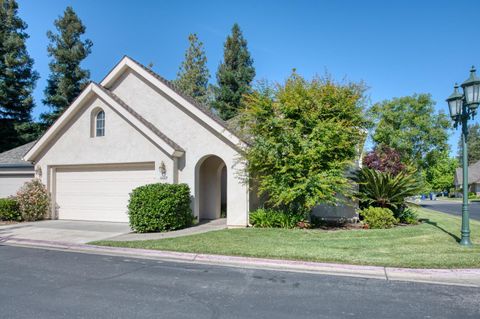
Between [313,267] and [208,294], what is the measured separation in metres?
2.74

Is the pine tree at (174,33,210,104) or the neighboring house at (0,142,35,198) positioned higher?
the pine tree at (174,33,210,104)

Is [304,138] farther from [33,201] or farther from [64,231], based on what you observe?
[33,201]

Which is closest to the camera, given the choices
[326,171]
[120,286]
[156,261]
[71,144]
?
[120,286]

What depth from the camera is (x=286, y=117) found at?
40.2 ft

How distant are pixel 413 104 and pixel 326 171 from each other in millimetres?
26380

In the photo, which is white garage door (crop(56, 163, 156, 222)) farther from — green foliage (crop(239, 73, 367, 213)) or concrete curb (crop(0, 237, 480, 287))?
green foliage (crop(239, 73, 367, 213))

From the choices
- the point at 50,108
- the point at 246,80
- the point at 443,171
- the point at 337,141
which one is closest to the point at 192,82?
the point at 246,80

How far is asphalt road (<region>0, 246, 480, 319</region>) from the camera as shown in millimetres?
4875

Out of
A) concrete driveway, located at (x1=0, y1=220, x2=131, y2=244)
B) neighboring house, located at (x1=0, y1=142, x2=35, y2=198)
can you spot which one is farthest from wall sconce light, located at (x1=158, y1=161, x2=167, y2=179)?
neighboring house, located at (x1=0, y1=142, x2=35, y2=198)

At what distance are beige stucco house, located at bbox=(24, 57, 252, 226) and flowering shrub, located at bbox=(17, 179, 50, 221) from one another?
0.35 meters

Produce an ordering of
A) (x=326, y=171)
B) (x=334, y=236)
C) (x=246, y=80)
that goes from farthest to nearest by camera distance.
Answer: (x=246, y=80)
(x=326, y=171)
(x=334, y=236)

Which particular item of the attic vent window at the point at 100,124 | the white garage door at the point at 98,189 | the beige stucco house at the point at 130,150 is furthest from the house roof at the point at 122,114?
the white garage door at the point at 98,189

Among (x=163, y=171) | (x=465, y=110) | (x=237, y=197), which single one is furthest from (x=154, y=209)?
(x=465, y=110)

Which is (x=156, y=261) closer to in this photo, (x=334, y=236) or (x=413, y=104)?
(x=334, y=236)
